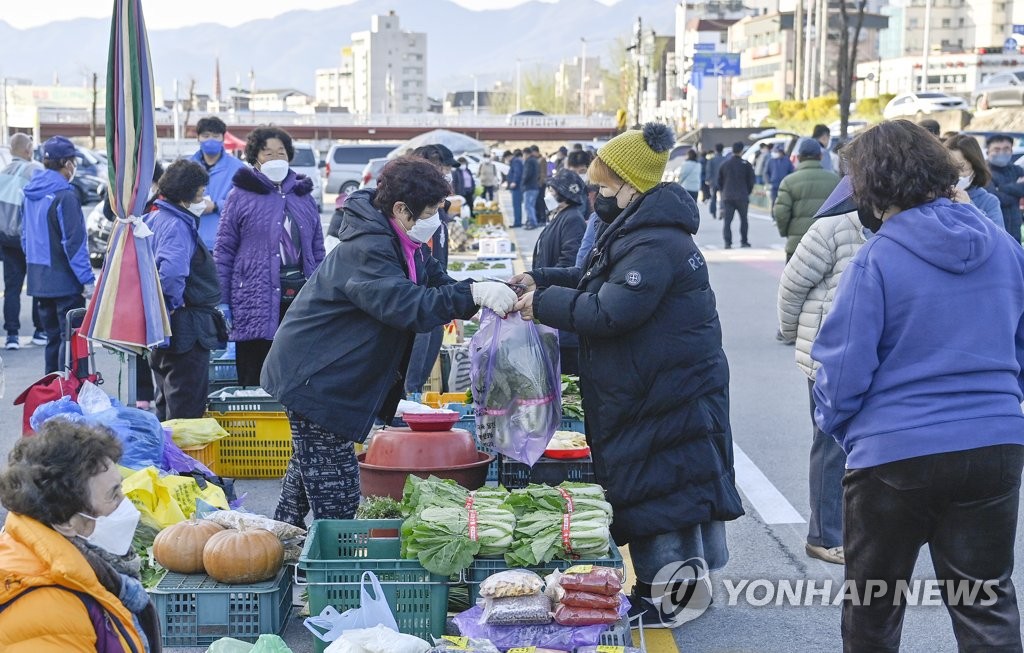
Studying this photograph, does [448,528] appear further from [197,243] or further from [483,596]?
[197,243]

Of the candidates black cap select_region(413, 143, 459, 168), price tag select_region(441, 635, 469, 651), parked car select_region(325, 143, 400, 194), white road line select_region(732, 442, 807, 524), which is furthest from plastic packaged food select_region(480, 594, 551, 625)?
parked car select_region(325, 143, 400, 194)

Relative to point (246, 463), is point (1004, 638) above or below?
above

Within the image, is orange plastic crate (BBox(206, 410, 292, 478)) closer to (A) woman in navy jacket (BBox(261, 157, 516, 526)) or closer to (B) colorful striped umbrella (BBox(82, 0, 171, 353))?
(B) colorful striped umbrella (BBox(82, 0, 171, 353))

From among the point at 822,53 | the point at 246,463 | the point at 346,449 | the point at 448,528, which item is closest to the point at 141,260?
the point at 246,463

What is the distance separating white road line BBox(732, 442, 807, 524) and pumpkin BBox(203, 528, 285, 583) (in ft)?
9.91

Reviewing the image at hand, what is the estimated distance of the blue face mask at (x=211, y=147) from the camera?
10486 millimetres

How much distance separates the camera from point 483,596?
455 cm

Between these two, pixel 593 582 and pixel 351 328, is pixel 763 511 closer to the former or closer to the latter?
pixel 593 582

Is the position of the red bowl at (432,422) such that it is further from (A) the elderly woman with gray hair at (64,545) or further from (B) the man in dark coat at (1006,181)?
(B) the man in dark coat at (1006,181)

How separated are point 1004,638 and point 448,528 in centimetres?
200

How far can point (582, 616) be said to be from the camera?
4.41m

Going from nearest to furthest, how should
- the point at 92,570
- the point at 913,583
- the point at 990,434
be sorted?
the point at 92,570, the point at 990,434, the point at 913,583

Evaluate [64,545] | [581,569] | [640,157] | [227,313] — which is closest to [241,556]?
[581,569]

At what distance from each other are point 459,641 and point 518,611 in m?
Answer: 0.25
